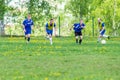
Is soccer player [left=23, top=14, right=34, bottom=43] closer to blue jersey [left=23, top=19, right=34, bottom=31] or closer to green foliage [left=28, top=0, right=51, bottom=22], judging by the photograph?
blue jersey [left=23, top=19, right=34, bottom=31]

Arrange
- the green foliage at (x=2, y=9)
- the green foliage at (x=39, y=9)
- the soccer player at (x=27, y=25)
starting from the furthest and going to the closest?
the green foliage at (x=39, y=9), the green foliage at (x=2, y=9), the soccer player at (x=27, y=25)

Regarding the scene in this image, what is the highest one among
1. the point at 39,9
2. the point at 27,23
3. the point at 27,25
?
the point at 39,9

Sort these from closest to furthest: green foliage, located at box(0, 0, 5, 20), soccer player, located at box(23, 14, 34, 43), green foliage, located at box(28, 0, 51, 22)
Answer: soccer player, located at box(23, 14, 34, 43), green foliage, located at box(0, 0, 5, 20), green foliage, located at box(28, 0, 51, 22)

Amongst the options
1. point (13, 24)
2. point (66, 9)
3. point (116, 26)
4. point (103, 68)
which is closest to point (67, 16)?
point (66, 9)

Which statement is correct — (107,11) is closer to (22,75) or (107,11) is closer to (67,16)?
(67,16)

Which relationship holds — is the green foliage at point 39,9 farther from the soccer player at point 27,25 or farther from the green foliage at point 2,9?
the soccer player at point 27,25

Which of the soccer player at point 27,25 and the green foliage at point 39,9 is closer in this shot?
the soccer player at point 27,25

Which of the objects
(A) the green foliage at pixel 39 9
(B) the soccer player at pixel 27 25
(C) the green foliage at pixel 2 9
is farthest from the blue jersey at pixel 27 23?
(A) the green foliage at pixel 39 9

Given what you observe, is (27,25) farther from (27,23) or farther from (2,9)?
(2,9)

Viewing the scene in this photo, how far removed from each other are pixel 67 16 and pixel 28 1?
101 ft

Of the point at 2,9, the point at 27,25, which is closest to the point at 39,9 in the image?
the point at 2,9

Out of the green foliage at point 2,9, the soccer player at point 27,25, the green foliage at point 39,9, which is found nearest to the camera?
the soccer player at point 27,25

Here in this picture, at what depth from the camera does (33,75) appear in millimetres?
13148

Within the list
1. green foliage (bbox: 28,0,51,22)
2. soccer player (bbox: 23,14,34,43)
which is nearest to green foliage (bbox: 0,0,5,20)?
green foliage (bbox: 28,0,51,22)
